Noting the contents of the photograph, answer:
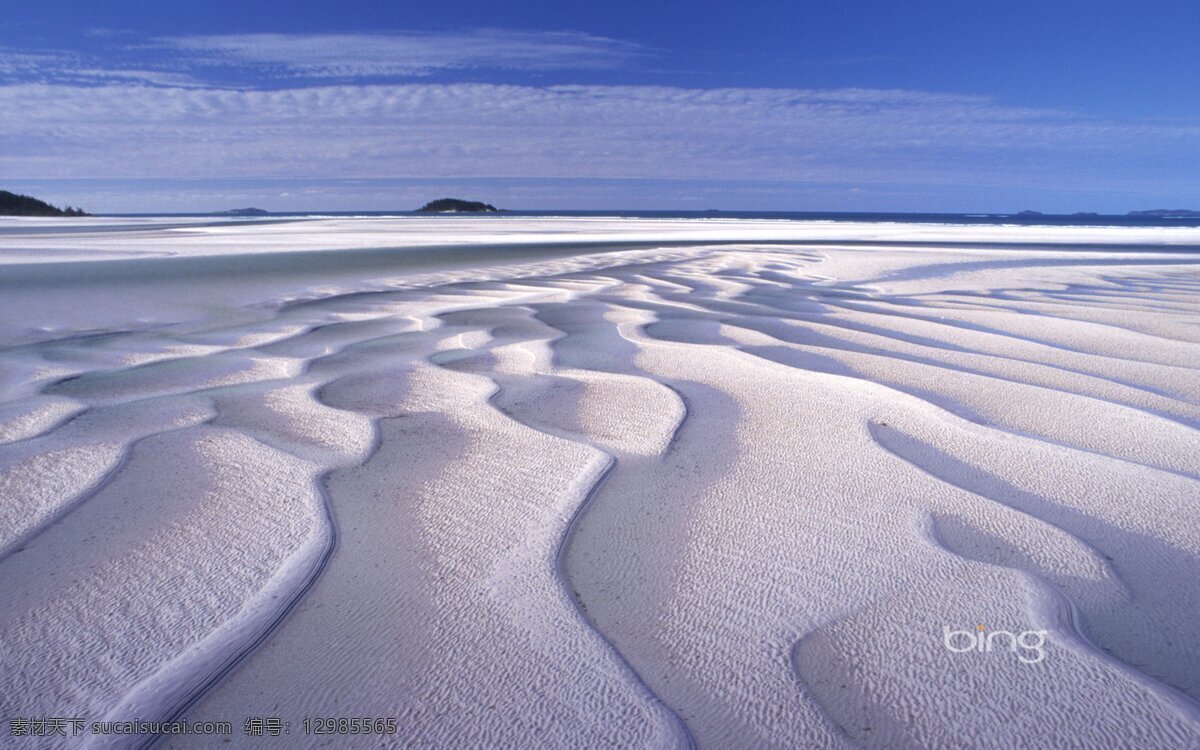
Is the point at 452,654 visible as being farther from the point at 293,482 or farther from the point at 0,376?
the point at 0,376

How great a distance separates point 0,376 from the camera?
3213 mm

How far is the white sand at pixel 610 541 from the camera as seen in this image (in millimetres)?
1135

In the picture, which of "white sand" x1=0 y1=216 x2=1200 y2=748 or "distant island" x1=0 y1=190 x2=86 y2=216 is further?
"distant island" x1=0 y1=190 x2=86 y2=216

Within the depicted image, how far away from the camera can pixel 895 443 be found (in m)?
2.26

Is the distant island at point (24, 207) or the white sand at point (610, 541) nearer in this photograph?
the white sand at point (610, 541)

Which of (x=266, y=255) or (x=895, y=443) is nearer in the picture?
(x=895, y=443)

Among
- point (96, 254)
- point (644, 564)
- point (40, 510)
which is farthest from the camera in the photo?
point (96, 254)

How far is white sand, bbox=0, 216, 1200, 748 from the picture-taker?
113 cm

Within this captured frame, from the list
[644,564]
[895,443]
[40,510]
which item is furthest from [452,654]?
[895,443]

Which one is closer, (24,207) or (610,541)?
(610,541)

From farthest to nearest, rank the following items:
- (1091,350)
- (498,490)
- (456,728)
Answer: (1091,350), (498,490), (456,728)

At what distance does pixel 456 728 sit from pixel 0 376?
3.13 metres

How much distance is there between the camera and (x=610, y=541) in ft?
5.37

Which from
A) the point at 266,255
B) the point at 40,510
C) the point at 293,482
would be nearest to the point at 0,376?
the point at 40,510
